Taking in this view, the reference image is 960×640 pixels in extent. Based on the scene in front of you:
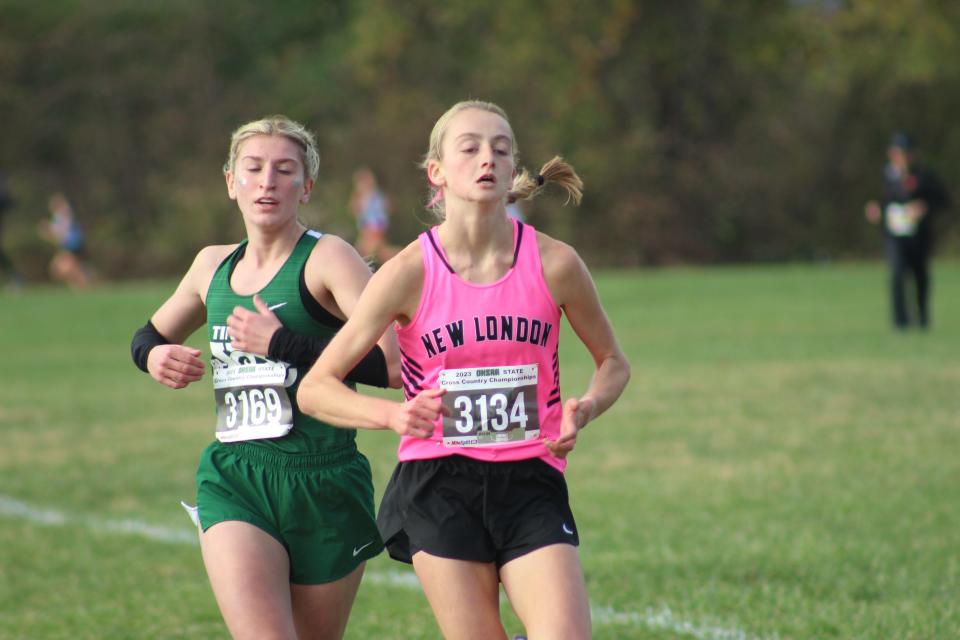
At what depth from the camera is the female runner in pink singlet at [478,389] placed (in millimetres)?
4098

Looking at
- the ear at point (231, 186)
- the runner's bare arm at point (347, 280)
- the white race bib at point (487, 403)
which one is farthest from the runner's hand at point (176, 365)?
the white race bib at point (487, 403)

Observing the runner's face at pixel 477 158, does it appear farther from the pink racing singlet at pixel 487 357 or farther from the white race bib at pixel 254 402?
the white race bib at pixel 254 402

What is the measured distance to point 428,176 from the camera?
4.36 metres

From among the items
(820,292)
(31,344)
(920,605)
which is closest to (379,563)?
(920,605)

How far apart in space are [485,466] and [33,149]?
4449 centimetres

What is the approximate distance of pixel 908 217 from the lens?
17.7 metres

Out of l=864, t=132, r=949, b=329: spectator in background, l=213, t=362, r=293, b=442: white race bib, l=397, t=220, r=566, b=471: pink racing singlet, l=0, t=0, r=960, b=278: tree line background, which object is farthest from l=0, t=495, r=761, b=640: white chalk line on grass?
l=0, t=0, r=960, b=278: tree line background

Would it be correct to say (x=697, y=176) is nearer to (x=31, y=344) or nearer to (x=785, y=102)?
(x=785, y=102)

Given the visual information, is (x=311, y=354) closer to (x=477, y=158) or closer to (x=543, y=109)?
(x=477, y=158)

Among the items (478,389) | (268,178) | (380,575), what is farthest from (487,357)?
(380,575)

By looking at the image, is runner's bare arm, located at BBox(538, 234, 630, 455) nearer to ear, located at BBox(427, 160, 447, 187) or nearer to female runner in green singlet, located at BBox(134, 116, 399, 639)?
ear, located at BBox(427, 160, 447, 187)

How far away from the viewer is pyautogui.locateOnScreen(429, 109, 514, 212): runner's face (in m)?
4.14

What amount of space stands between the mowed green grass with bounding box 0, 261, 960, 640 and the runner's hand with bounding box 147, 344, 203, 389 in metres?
1.12

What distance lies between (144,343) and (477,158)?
1325 millimetres
